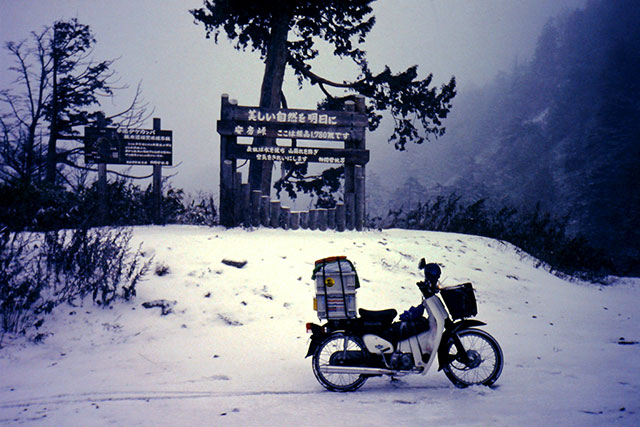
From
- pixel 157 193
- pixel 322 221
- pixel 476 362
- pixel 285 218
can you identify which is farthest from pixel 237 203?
pixel 476 362

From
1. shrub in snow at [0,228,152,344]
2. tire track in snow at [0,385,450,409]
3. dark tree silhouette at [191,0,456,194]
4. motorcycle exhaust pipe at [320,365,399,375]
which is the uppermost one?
dark tree silhouette at [191,0,456,194]

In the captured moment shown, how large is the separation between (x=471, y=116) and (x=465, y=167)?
119 feet

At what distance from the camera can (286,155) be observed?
11945mm

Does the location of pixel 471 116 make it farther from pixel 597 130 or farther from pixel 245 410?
pixel 245 410

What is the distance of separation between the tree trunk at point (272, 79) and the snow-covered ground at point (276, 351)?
4.89 metres

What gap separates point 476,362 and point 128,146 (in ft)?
34.1

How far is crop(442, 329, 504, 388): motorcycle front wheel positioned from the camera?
4.51m

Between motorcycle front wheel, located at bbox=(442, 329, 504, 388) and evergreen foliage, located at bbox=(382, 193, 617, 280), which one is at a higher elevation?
evergreen foliage, located at bbox=(382, 193, 617, 280)

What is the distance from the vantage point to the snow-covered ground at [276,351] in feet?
12.7

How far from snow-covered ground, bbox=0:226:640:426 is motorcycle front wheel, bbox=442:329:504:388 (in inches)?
5.6

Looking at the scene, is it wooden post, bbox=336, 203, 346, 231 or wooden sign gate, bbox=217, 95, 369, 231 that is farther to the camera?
wooden post, bbox=336, 203, 346, 231

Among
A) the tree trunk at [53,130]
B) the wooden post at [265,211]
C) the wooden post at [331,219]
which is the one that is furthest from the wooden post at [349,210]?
the tree trunk at [53,130]

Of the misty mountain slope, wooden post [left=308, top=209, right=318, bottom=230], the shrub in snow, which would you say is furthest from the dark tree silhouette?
the misty mountain slope

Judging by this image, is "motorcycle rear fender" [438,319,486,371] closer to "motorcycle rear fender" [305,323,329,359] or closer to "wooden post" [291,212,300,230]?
"motorcycle rear fender" [305,323,329,359]
